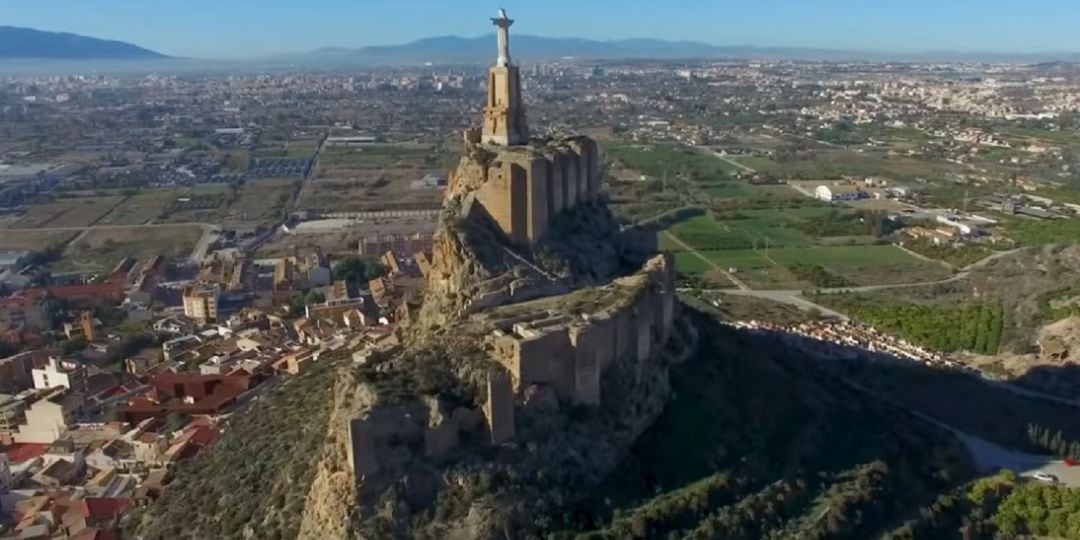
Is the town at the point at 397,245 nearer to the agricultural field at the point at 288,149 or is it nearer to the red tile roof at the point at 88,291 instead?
the red tile roof at the point at 88,291

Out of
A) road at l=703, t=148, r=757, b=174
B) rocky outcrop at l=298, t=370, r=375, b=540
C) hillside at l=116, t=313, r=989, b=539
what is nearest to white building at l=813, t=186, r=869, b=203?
road at l=703, t=148, r=757, b=174

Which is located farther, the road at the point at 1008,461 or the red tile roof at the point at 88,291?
the red tile roof at the point at 88,291

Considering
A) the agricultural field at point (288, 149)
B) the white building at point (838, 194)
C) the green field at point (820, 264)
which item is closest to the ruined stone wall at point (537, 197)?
the green field at point (820, 264)

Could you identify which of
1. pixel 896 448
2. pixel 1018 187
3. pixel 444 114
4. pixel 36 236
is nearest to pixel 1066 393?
pixel 896 448

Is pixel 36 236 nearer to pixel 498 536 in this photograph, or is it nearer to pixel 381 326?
pixel 381 326

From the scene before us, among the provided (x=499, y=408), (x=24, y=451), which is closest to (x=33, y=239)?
(x=24, y=451)
